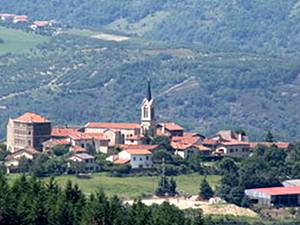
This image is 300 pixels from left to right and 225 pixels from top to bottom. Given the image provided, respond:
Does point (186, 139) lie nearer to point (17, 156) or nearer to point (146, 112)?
point (146, 112)

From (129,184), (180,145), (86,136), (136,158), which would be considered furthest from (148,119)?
(129,184)

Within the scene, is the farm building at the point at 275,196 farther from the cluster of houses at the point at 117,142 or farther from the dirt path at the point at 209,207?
the cluster of houses at the point at 117,142

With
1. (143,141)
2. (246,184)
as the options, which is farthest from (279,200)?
(143,141)

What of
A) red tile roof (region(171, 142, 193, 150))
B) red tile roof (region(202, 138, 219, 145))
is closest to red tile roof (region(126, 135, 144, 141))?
red tile roof (region(171, 142, 193, 150))

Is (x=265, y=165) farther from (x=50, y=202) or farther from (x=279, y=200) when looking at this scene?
(x=50, y=202)

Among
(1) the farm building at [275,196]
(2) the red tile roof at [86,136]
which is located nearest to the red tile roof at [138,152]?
(2) the red tile roof at [86,136]

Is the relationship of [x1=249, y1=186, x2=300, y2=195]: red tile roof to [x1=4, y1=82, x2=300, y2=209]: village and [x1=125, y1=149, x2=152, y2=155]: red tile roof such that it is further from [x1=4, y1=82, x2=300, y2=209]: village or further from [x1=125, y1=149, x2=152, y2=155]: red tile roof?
[x1=125, y1=149, x2=152, y2=155]: red tile roof
